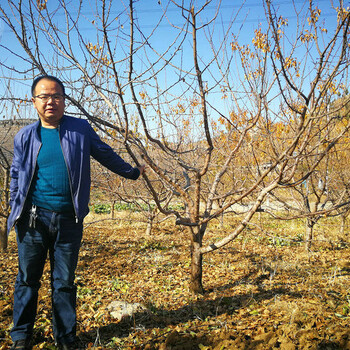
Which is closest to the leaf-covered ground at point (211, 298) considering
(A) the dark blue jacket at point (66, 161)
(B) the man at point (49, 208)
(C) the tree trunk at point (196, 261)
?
(C) the tree trunk at point (196, 261)

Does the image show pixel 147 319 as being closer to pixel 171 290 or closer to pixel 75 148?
pixel 171 290

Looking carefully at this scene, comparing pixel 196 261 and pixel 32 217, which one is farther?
pixel 196 261

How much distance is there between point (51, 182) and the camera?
1.96 meters

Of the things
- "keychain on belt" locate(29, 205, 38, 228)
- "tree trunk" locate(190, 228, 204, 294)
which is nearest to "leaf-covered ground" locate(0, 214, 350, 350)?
"tree trunk" locate(190, 228, 204, 294)

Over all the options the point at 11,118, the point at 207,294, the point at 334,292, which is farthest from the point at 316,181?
the point at 11,118

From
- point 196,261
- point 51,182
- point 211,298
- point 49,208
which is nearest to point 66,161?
point 51,182

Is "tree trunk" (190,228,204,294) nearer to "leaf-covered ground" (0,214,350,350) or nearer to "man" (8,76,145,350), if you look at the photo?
"leaf-covered ground" (0,214,350,350)

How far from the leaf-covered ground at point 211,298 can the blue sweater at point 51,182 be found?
1004mm

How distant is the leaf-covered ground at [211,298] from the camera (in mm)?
2176

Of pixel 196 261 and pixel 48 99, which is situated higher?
pixel 48 99

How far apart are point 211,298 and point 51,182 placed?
204cm

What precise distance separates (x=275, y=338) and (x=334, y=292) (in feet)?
4.91

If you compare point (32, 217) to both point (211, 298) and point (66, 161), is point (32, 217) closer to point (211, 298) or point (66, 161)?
point (66, 161)

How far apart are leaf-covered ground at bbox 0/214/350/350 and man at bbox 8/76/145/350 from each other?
35 centimetres
